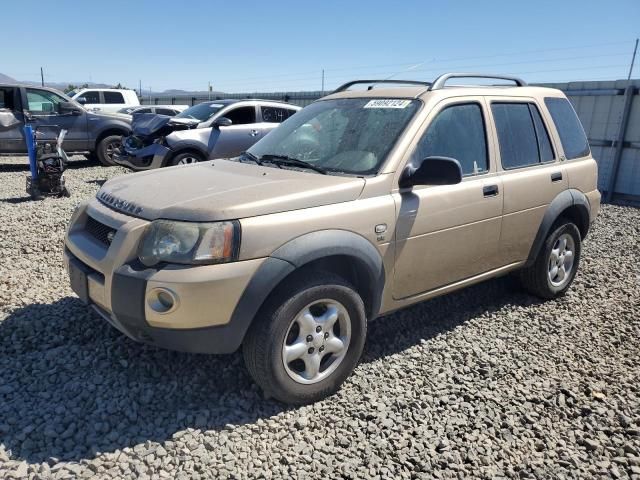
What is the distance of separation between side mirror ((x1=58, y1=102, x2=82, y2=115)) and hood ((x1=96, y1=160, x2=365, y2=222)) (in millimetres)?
9315

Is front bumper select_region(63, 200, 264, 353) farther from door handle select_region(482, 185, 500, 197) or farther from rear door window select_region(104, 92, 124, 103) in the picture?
rear door window select_region(104, 92, 124, 103)

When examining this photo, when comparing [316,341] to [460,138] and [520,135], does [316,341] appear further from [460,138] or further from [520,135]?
[520,135]

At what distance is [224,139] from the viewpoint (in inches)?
389

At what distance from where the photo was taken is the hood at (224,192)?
110 inches

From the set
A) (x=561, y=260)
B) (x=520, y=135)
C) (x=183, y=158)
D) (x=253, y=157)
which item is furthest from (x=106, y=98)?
(x=561, y=260)

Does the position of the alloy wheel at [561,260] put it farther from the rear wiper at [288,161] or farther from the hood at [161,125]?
the hood at [161,125]

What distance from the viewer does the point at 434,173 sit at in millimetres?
3186

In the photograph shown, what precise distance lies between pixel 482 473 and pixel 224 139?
27.1 feet

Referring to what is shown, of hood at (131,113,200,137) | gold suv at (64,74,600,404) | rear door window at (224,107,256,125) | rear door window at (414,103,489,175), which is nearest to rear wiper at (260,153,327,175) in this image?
gold suv at (64,74,600,404)

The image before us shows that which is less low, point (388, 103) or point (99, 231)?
point (388, 103)

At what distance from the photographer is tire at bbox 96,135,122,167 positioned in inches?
479

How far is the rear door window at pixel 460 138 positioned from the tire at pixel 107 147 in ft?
33.1

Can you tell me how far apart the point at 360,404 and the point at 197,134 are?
7.48 metres

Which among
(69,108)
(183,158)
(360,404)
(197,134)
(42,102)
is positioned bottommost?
(360,404)
